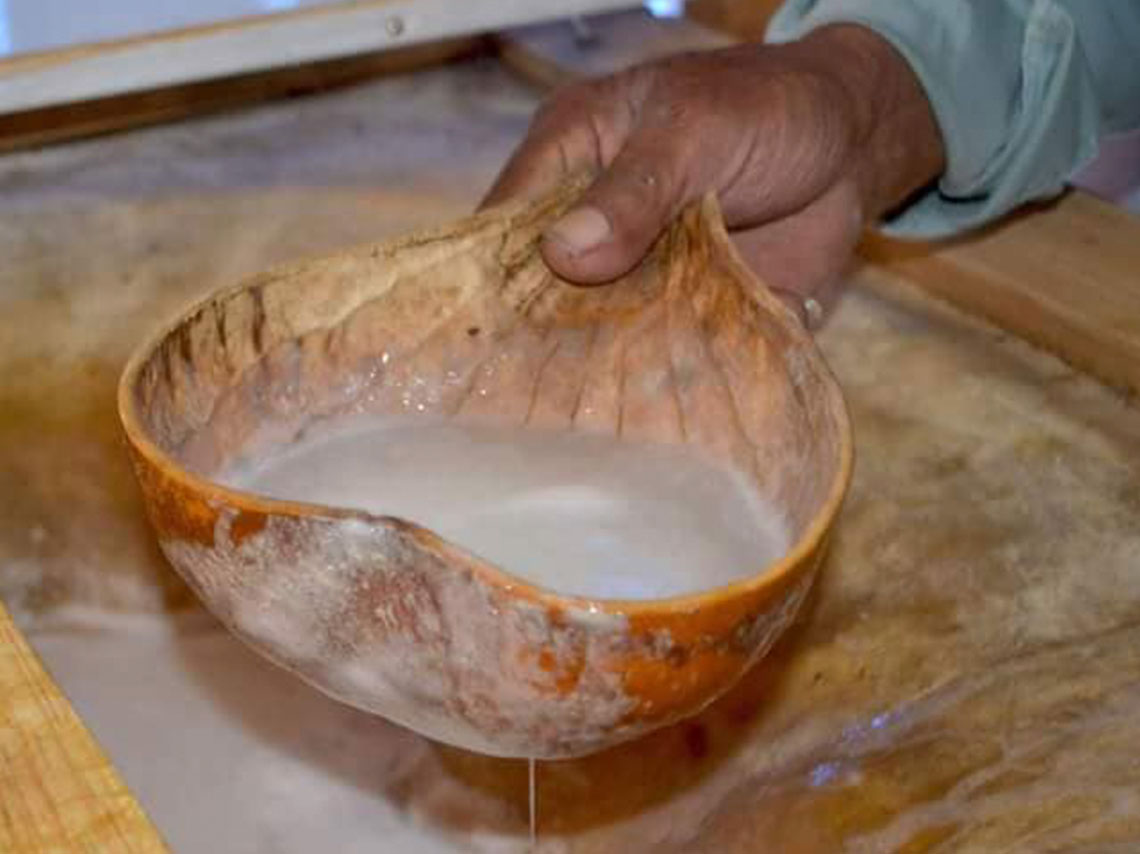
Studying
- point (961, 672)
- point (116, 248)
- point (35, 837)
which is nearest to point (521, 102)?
point (116, 248)

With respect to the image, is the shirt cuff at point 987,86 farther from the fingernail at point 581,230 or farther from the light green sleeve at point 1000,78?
the fingernail at point 581,230

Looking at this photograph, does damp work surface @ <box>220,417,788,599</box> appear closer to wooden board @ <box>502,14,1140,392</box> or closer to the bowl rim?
the bowl rim

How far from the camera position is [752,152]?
938 millimetres

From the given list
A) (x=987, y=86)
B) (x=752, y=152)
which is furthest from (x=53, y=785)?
(x=987, y=86)

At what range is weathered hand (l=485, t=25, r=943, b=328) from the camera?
849 mm

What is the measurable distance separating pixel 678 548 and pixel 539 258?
19 centimetres

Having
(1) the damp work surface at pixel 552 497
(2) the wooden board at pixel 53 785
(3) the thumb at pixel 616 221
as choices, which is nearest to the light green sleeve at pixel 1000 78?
(3) the thumb at pixel 616 221

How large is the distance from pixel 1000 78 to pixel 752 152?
0.22 metres

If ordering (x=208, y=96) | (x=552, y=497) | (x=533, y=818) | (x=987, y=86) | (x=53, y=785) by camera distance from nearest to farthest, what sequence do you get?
(x=53, y=785) → (x=552, y=497) → (x=533, y=818) → (x=987, y=86) → (x=208, y=96)

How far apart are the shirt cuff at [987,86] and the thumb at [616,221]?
10.2 inches

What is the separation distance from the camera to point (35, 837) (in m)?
0.58

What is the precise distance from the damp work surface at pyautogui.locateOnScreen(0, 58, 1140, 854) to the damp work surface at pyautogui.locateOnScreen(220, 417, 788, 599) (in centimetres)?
18

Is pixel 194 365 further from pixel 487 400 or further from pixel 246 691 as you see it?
pixel 246 691

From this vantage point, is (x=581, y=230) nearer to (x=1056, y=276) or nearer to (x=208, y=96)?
(x=1056, y=276)
